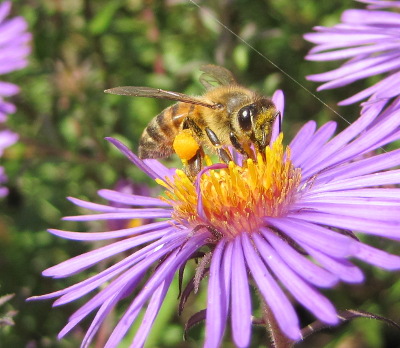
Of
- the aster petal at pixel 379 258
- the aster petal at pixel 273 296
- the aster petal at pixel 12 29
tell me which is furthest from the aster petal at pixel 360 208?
the aster petal at pixel 12 29

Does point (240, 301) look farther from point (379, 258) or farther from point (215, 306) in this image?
point (379, 258)

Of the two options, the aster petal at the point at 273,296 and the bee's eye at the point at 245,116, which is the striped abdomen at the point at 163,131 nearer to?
the bee's eye at the point at 245,116

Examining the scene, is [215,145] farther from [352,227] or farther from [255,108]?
[352,227]

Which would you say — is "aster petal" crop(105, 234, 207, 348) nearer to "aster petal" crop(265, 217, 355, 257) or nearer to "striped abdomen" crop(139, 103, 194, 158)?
"aster petal" crop(265, 217, 355, 257)

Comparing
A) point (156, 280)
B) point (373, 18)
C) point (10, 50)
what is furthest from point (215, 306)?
point (10, 50)

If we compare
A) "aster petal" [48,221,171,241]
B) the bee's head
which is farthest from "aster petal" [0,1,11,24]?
the bee's head

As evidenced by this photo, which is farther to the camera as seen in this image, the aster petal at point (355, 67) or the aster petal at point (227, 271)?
the aster petal at point (355, 67)
